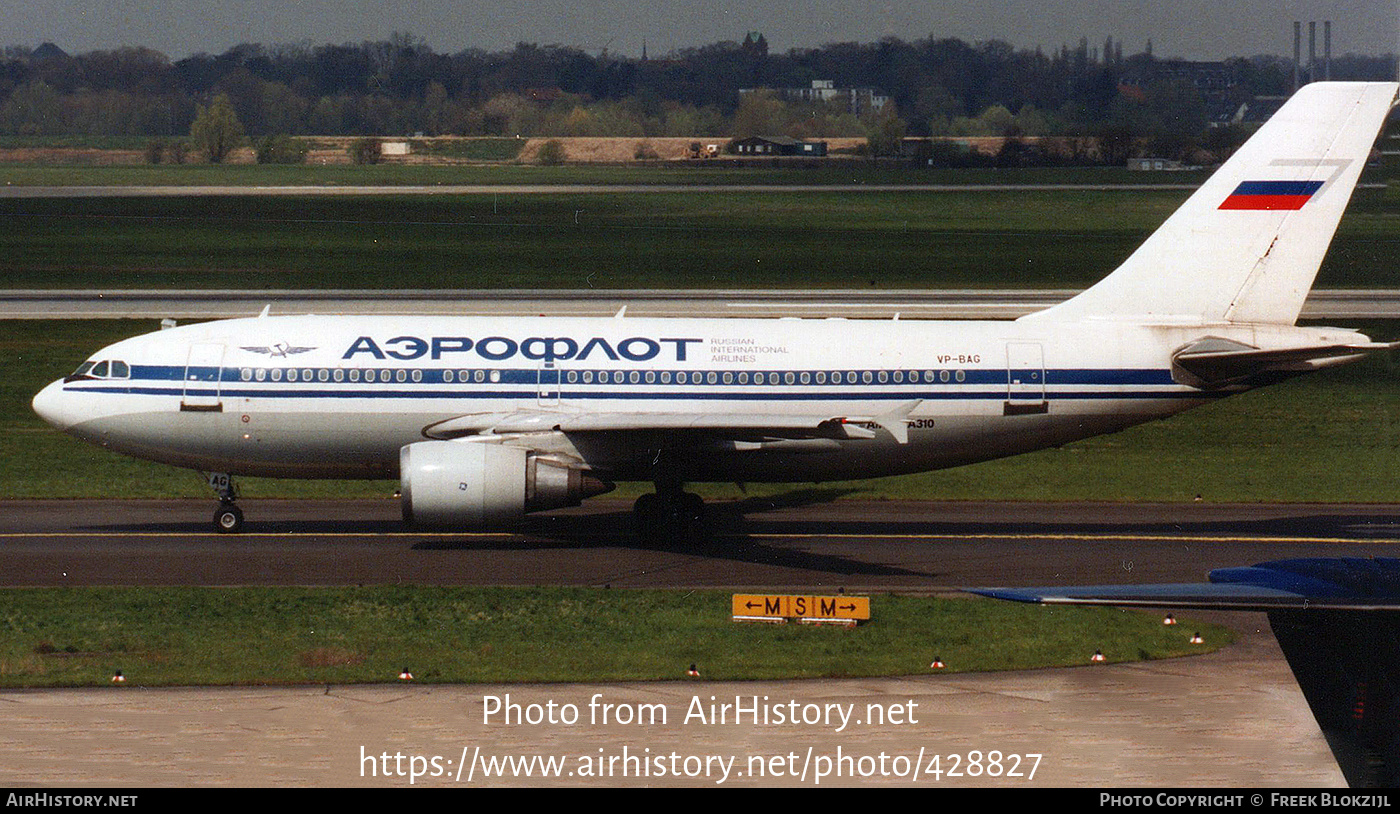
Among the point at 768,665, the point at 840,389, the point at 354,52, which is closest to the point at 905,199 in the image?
the point at 354,52

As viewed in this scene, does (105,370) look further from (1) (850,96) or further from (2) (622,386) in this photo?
(1) (850,96)

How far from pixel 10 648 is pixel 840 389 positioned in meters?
16.7

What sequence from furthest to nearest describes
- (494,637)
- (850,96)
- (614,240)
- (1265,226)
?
(850,96) → (614,240) → (1265,226) → (494,637)

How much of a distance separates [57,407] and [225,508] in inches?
157

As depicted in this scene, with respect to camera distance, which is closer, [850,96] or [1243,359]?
[1243,359]

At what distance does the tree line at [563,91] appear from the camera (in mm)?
124438

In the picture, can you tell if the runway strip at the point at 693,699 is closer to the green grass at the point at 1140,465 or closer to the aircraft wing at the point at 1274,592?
the green grass at the point at 1140,465

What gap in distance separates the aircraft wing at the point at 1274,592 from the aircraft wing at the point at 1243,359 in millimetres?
20170

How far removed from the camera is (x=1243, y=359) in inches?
1291

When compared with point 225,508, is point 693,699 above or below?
below

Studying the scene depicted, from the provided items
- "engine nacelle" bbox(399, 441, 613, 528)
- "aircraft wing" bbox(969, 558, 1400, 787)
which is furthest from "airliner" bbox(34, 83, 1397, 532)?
"aircraft wing" bbox(969, 558, 1400, 787)

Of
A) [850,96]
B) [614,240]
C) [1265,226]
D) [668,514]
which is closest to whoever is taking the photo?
[668,514]

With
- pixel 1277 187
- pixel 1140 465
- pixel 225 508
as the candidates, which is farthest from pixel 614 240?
pixel 1277 187
